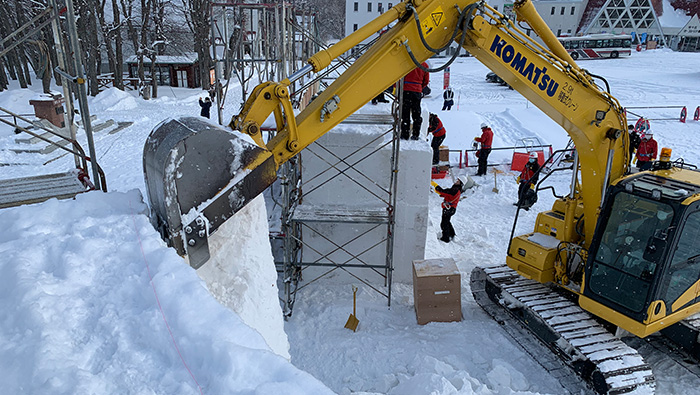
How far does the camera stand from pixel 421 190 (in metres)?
8.09

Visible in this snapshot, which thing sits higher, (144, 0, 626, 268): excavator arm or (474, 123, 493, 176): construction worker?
(144, 0, 626, 268): excavator arm

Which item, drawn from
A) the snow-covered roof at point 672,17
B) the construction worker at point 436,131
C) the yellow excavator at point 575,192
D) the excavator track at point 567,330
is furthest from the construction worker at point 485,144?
the snow-covered roof at point 672,17

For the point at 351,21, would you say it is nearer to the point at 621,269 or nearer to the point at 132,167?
the point at 132,167

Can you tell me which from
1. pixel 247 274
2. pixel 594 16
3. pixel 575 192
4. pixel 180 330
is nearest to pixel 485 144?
pixel 575 192

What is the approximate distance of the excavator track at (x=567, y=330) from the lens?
521 cm

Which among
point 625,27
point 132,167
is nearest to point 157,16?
point 132,167

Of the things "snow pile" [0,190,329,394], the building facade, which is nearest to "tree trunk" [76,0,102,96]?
"snow pile" [0,190,329,394]

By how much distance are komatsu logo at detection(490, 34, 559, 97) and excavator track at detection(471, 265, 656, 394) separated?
2.87 meters

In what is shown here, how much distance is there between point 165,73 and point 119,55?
5.36 meters

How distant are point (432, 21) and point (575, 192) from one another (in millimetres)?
3325

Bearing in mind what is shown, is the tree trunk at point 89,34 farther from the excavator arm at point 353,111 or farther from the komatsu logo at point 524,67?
the komatsu logo at point 524,67

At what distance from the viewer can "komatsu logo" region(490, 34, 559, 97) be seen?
17.5ft

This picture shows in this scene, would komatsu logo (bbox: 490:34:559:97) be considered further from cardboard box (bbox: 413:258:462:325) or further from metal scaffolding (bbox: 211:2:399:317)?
cardboard box (bbox: 413:258:462:325)

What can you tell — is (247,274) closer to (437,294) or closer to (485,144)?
(437,294)
